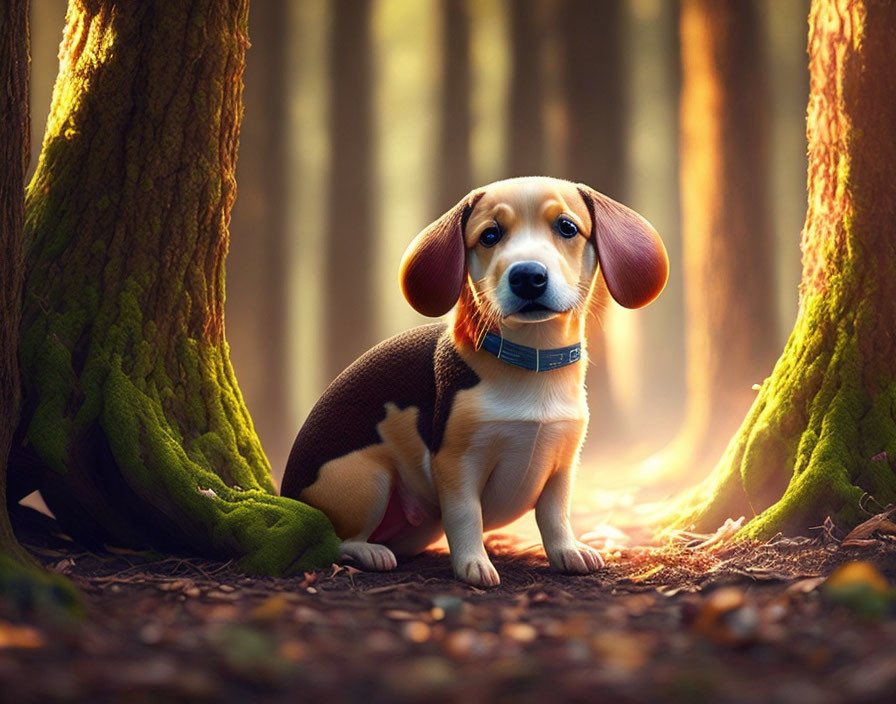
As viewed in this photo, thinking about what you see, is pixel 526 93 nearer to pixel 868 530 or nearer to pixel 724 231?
pixel 724 231

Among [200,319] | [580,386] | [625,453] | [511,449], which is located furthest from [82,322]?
[625,453]

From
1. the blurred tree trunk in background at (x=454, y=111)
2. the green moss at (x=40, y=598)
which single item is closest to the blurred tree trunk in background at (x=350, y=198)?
the blurred tree trunk in background at (x=454, y=111)

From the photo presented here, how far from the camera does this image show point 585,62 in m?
9.92

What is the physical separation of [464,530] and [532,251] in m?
1.07

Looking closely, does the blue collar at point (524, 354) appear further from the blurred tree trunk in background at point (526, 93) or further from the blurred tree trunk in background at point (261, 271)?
the blurred tree trunk in background at point (526, 93)

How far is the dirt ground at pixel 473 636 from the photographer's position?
1.75 metres

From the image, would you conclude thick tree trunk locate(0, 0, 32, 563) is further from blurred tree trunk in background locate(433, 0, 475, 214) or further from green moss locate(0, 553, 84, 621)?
blurred tree trunk in background locate(433, 0, 475, 214)

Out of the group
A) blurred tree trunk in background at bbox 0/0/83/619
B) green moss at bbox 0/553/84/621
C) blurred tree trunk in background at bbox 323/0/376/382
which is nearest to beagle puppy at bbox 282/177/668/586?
blurred tree trunk in background at bbox 0/0/83/619

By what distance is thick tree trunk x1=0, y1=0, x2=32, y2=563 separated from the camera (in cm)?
312

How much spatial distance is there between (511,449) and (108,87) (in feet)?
7.20

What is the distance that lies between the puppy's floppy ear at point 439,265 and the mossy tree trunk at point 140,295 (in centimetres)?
94

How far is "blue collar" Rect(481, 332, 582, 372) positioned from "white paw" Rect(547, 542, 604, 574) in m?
0.74

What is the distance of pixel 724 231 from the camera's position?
6.73 metres

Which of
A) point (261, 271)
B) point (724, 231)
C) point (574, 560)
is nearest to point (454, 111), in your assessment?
point (261, 271)
